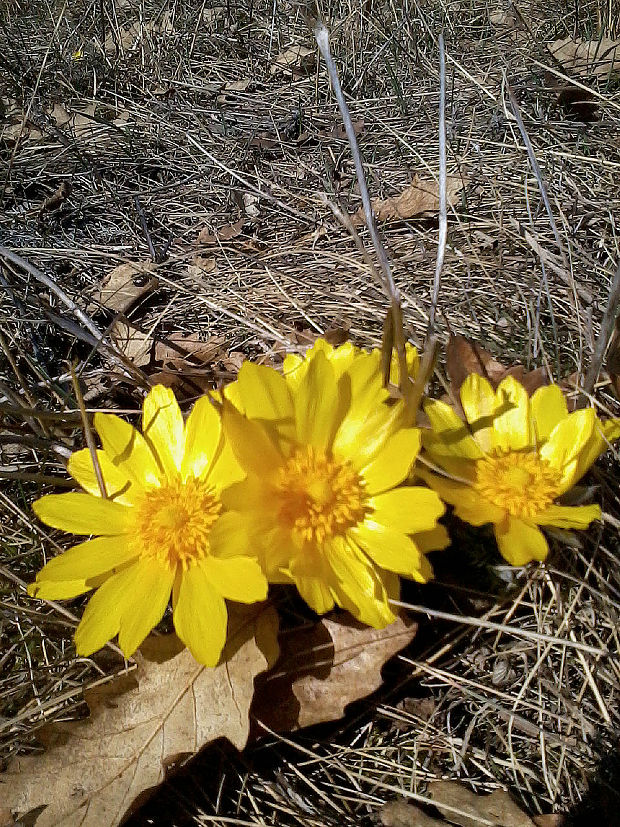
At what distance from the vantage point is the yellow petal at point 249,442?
3.57 ft

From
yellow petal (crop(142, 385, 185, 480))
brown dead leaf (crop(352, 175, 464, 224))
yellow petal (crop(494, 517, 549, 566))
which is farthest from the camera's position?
brown dead leaf (crop(352, 175, 464, 224))

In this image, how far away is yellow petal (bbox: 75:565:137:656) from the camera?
3.81 ft

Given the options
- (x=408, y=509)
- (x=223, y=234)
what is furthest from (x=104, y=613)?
(x=223, y=234)

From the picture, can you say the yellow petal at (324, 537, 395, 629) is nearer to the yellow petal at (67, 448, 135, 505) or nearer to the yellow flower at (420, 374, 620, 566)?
the yellow flower at (420, 374, 620, 566)

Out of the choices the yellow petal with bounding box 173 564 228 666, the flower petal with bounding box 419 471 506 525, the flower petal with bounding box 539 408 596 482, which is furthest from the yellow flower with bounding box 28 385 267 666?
the flower petal with bounding box 539 408 596 482

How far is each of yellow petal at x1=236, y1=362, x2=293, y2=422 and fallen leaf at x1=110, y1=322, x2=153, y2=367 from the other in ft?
3.40

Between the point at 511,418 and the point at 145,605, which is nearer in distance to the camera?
the point at 145,605

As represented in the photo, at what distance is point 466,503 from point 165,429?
2.04 ft

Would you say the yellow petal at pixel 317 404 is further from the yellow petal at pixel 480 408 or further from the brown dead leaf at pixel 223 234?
the brown dead leaf at pixel 223 234

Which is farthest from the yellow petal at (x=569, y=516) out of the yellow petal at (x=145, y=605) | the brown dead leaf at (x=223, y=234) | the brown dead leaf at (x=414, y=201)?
the brown dead leaf at (x=223, y=234)

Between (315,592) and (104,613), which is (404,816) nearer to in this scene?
(315,592)

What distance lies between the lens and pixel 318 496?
1.13 m

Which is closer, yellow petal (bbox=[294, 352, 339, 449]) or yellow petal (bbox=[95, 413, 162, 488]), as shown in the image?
yellow petal (bbox=[294, 352, 339, 449])

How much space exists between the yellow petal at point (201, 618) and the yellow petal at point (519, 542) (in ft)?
1.65
